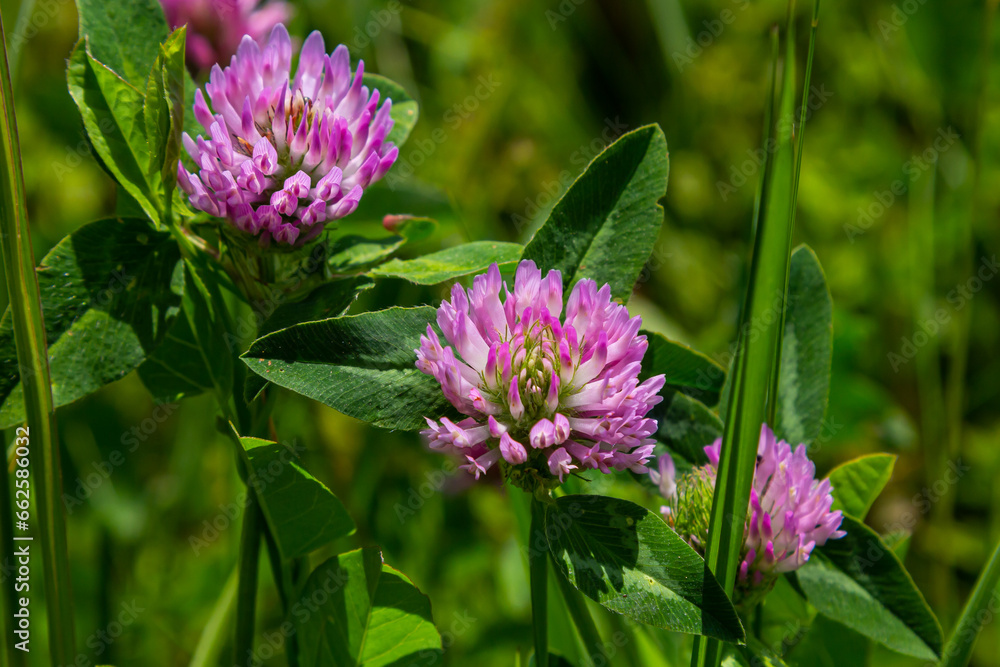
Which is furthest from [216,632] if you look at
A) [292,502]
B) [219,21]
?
[219,21]

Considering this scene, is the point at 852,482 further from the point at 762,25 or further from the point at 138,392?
the point at 762,25

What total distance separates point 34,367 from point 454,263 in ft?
1.13

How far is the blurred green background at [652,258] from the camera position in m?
1.47

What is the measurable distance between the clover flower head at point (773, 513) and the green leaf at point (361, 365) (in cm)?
23

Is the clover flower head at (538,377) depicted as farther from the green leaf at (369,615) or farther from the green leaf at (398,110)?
the green leaf at (398,110)

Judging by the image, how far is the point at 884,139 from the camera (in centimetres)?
217

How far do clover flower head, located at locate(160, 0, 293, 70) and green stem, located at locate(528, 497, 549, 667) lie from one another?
121 centimetres

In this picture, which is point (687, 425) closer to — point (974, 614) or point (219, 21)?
point (974, 614)

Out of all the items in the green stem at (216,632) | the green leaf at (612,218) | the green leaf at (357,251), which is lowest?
the green stem at (216,632)

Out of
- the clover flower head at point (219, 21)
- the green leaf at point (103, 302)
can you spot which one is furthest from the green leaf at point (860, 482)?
the clover flower head at point (219, 21)

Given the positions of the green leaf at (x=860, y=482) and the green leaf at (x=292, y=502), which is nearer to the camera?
the green leaf at (x=292, y=502)

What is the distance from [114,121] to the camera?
750 millimetres

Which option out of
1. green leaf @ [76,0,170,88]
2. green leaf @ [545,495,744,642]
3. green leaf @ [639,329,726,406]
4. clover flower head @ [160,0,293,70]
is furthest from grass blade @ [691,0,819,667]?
clover flower head @ [160,0,293,70]

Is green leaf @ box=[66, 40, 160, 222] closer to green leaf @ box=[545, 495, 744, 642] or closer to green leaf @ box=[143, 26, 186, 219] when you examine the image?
green leaf @ box=[143, 26, 186, 219]
